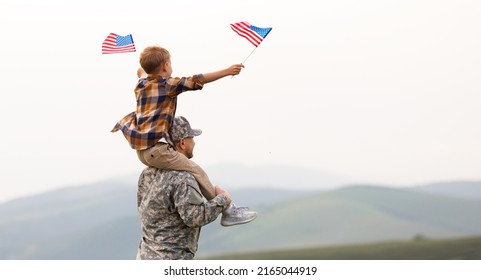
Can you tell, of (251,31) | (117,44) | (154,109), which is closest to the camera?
(154,109)

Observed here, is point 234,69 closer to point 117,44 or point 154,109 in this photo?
point 154,109

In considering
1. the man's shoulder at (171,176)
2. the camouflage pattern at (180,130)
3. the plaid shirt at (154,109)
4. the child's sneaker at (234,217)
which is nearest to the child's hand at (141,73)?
the plaid shirt at (154,109)

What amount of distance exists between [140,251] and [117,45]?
1887mm

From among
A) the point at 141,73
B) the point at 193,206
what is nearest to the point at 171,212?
the point at 193,206

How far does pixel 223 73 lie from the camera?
25.8 feet

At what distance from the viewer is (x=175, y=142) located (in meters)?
8.18

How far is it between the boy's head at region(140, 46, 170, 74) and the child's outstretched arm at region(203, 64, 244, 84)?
1.38ft

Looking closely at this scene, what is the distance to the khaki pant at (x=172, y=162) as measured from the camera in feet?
26.2

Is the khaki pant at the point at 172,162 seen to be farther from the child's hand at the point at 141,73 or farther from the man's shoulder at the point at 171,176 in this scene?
the child's hand at the point at 141,73

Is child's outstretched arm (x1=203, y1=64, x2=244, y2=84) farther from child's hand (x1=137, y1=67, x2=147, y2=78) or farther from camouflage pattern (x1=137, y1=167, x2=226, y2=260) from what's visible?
camouflage pattern (x1=137, y1=167, x2=226, y2=260)

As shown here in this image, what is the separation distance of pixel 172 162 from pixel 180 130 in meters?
0.28

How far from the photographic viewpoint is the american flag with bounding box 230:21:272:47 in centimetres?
860

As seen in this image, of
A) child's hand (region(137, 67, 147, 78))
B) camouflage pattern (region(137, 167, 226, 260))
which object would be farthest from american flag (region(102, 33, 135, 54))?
camouflage pattern (region(137, 167, 226, 260))
